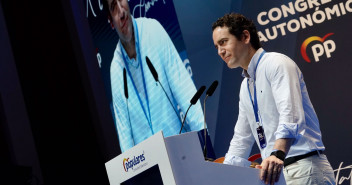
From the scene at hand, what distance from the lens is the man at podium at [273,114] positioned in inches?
82.6

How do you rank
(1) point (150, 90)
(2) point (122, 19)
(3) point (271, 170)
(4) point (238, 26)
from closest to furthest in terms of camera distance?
1. (3) point (271, 170)
2. (4) point (238, 26)
3. (1) point (150, 90)
4. (2) point (122, 19)

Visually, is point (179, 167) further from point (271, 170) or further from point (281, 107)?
point (281, 107)

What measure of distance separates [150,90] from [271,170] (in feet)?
10.1

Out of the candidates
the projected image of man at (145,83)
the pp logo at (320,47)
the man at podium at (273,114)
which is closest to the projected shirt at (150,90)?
the projected image of man at (145,83)

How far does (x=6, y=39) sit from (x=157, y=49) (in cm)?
286

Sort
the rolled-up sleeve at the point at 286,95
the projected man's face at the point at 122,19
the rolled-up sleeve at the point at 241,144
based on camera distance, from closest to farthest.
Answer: the rolled-up sleeve at the point at 286,95 → the rolled-up sleeve at the point at 241,144 → the projected man's face at the point at 122,19

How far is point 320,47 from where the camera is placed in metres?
Answer: 3.53

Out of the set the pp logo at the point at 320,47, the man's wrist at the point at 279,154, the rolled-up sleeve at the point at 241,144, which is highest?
the pp logo at the point at 320,47

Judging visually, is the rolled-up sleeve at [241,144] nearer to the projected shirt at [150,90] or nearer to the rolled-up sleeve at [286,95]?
the rolled-up sleeve at [286,95]

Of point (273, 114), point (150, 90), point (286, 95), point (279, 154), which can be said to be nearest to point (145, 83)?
point (150, 90)

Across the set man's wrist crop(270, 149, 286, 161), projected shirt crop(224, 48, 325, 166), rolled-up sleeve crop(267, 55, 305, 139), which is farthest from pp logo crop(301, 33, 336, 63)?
man's wrist crop(270, 149, 286, 161)

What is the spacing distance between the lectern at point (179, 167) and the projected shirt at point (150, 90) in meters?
2.32

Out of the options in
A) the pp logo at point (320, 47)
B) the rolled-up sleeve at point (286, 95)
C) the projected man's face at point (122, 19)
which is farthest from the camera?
the projected man's face at point (122, 19)

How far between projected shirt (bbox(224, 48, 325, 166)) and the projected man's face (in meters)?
2.94
